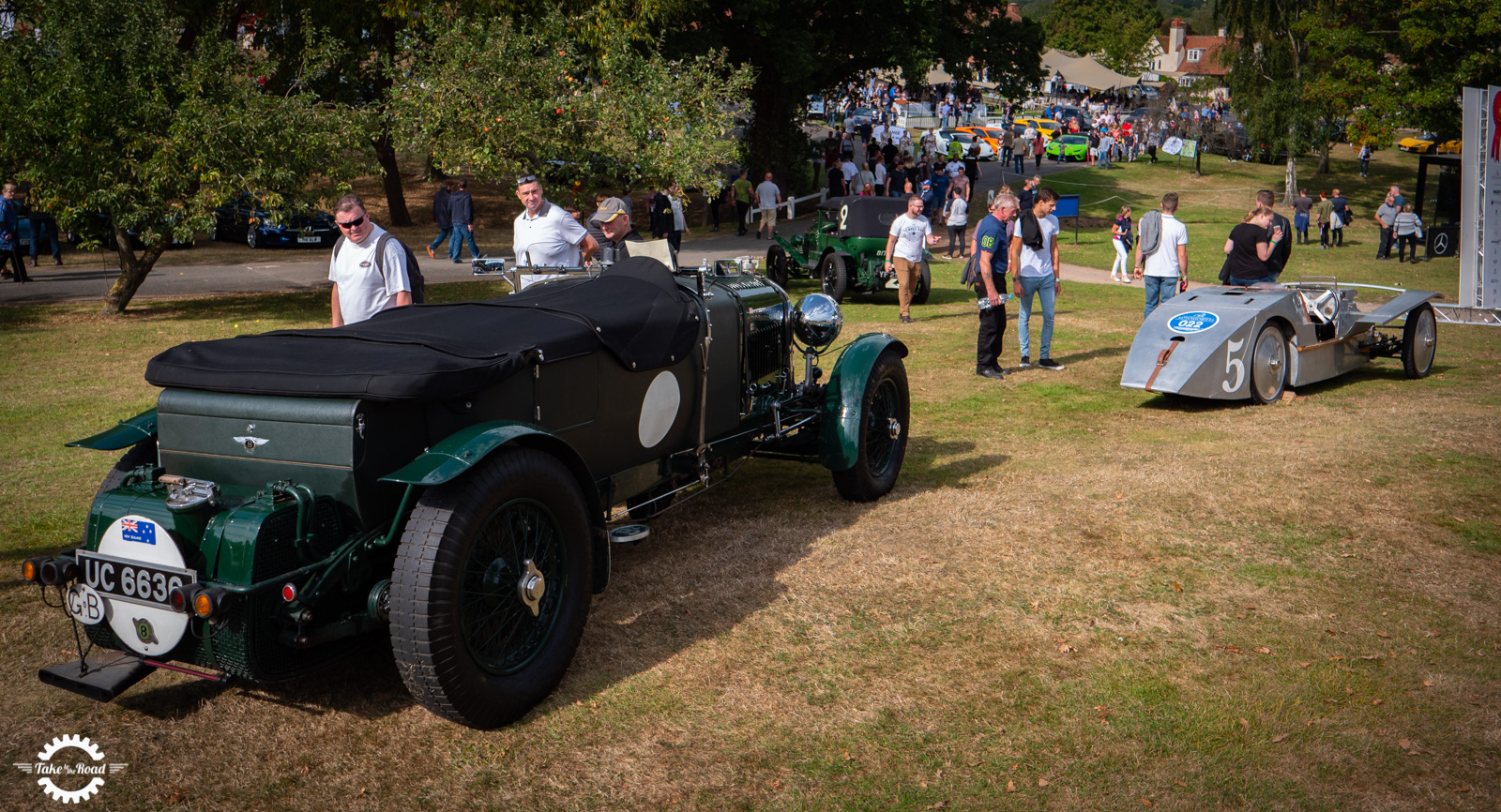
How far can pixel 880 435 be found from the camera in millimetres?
6980

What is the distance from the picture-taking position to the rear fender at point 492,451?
142 inches

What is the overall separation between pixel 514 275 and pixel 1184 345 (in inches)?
243

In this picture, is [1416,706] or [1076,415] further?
[1076,415]

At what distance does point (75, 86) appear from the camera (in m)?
13.0

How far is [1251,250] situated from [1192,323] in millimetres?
2200

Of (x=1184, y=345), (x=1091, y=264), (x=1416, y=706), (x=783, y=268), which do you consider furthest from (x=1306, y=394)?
(x=1091, y=264)

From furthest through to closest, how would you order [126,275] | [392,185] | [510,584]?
[392,185] → [126,275] → [510,584]

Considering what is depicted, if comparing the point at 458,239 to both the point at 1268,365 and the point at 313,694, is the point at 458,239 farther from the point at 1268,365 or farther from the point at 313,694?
the point at 313,694

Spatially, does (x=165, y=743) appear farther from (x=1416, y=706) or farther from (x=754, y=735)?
(x=1416, y=706)

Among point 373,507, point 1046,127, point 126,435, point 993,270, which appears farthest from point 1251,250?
point 1046,127

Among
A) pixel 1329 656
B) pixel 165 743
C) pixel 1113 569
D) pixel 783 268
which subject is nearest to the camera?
pixel 165 743

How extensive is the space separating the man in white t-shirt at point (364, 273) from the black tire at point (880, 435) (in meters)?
2.88

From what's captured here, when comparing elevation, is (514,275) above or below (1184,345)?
above

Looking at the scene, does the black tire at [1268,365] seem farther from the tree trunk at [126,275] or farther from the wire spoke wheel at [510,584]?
the tree trunk at [126,275]
